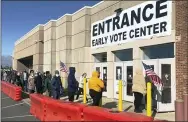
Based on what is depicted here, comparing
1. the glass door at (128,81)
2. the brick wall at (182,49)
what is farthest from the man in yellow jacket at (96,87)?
the glass door at (128,81)

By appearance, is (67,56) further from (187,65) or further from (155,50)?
(187,65)

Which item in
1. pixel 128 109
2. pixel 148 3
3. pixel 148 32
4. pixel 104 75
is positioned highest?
pixel 148 3

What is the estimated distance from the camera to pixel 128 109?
48.0ft

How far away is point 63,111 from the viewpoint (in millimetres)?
10430

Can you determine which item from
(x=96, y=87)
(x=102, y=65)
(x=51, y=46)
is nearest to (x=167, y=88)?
(x=96, y=87)

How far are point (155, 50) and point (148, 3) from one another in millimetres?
2144

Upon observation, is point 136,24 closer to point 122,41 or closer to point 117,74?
point 122,41

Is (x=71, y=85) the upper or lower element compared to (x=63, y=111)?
upper

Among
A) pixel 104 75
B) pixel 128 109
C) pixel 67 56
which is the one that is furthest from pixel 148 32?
pixel 67 56

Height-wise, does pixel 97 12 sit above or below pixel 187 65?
above

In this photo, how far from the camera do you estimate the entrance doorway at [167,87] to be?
1357 cm

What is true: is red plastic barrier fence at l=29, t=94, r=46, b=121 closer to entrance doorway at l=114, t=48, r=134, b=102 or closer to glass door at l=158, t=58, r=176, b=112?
glass door at l=158, t=58, r=176, b=112

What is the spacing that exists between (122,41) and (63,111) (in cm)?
828

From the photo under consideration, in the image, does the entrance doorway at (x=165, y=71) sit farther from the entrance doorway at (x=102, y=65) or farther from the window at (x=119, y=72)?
the entrance doorway at (x=102, y=65)
